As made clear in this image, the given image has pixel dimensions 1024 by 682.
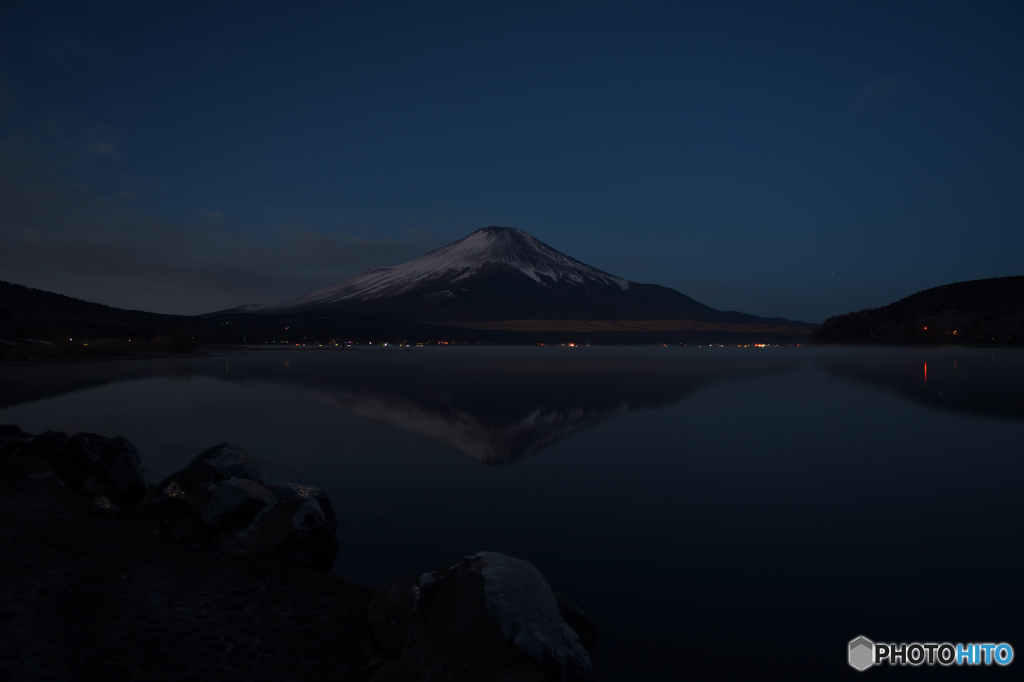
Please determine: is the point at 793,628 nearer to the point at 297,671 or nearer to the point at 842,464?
the point at 297,671

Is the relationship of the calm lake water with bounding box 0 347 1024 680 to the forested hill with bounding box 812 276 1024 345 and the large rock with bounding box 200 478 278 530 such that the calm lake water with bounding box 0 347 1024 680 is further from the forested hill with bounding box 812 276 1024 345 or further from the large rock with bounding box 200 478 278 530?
the forested hill with bounding box 812 276 1024 345

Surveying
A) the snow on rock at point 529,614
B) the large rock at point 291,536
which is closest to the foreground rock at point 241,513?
the large rock at point 291,536

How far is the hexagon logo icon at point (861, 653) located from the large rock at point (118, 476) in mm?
7034

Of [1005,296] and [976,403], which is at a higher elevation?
[1005,296]

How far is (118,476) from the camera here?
6.60 m

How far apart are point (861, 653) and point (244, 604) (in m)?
4.18

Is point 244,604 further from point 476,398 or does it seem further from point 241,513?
point 476,398

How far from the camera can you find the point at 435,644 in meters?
3.25

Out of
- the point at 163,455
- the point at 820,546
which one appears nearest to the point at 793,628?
the point at 820,546

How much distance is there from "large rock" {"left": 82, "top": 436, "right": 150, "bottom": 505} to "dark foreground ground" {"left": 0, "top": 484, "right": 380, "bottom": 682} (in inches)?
43.7

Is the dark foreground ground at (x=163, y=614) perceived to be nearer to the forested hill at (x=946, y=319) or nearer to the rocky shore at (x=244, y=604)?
the rocky shore at (x=244, y=604)

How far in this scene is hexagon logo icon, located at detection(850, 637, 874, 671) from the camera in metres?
3.61

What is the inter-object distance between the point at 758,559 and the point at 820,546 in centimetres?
73

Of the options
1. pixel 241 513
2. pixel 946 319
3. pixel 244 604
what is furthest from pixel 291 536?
pixel 946 319
